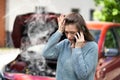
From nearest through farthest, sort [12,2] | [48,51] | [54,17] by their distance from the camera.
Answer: [48,51] → [54,17] → [12,2]

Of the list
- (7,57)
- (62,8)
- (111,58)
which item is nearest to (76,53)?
(7,57)

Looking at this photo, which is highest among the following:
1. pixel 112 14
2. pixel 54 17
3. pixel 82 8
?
pixel 54 17

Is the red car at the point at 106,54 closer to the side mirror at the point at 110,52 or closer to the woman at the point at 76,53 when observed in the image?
the side mirror at the point at 110,52

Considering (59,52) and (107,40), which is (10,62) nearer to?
(107,40)

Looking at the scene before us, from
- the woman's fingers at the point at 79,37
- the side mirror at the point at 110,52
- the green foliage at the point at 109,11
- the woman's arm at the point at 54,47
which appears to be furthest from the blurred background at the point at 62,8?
the woman's fingers at the point at 79,37

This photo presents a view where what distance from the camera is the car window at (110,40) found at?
7712 mm

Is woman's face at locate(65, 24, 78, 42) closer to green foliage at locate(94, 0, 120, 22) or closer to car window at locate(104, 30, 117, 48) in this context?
car window at locate(104, 30, 117, 48)

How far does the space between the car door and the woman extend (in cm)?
270

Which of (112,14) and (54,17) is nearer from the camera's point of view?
(54,17)

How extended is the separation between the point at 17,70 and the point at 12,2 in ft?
53.5

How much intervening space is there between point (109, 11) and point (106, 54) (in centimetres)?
656

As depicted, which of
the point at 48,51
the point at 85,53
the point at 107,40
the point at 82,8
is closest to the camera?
the point at 85,53

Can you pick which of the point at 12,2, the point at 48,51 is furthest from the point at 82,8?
the point at 48,51

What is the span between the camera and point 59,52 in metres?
4.58
